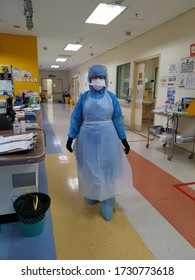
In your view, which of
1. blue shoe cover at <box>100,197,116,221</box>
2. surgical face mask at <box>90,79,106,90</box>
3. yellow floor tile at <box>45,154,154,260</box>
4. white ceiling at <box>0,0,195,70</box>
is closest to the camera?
yellow floor tile at <box>45,154,154,260</box>

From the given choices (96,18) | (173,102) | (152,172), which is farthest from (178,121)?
(96,18)

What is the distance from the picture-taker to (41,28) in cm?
477

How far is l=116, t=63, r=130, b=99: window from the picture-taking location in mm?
6398

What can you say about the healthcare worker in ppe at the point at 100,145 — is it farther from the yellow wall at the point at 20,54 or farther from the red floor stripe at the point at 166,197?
the yellow wall at the point at 20,54

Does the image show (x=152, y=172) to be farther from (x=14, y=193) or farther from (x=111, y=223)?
(x=14, y=193)

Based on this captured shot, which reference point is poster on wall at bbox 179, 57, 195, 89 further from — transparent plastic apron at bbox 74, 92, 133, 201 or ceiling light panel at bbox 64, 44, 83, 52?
ceiling light panel at bbox 64, 44, 83, 52

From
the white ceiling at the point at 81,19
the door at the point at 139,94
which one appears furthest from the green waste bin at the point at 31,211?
the door at the point at 139,94

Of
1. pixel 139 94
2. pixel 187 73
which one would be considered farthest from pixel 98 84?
pixel 139 94

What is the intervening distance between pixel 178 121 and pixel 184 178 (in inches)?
66.6

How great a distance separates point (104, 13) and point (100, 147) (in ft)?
10.7

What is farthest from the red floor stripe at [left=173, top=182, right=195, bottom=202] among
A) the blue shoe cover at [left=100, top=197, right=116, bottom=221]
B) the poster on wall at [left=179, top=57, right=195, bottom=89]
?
the poster on wall at [left=179, top=57, right=195, bottom=89]

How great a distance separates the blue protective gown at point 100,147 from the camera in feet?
5.91

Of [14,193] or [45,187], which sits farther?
[45,187]

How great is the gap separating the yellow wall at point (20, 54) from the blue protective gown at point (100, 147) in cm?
443
